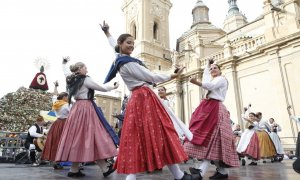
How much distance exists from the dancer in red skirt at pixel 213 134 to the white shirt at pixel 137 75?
35.8 inches

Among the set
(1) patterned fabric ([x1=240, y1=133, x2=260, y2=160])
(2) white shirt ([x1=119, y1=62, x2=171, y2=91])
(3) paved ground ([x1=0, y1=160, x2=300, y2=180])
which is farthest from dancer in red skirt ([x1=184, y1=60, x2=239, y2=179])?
(1) patterned fabric ([x1=240, y1=133, x2=260, y2=160])

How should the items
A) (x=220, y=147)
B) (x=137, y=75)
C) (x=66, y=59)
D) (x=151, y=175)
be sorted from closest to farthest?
(x=137, y=75) → (x=220, y=147) → (x=151, y=175) → (x=66, y=59)

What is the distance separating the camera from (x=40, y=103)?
14719 mm

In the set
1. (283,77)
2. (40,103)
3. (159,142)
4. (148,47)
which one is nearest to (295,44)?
(283,77)

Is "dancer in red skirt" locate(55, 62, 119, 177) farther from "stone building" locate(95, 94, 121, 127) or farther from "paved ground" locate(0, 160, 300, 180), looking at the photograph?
"stone building" locate(95, 94, 121, 127)

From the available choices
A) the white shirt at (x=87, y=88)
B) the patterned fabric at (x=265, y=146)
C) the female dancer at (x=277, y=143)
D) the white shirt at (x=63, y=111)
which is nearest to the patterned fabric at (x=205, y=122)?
the white shirt at (x=87, y=88)

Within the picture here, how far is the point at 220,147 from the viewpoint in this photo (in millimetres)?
3316

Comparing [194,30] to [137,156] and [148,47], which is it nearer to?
[148,47]

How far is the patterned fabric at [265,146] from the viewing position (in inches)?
309

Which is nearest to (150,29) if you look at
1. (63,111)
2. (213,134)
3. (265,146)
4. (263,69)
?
(263,69)

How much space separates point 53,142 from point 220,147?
Result: 3642mm

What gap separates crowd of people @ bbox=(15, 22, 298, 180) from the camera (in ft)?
7.52

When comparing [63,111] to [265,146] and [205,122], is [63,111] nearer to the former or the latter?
[205,122]

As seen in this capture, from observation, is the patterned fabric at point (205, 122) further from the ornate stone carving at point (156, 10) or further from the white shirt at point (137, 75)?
the ornate stone carving at point (156, 10)
